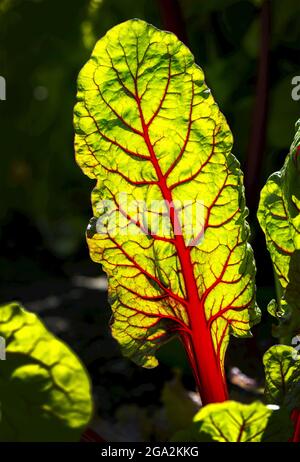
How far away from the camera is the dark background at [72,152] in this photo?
1271 millimetres

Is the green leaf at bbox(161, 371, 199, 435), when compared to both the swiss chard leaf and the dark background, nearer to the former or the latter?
the dark background

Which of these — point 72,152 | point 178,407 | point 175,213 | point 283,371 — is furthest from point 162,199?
point 72,152

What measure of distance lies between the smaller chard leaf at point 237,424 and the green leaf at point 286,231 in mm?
112

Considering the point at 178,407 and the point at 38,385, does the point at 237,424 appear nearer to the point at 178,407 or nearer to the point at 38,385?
the point at 38,385

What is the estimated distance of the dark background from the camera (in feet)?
4.17

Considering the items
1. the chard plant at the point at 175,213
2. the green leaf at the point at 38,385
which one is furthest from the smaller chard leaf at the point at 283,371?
the green leaf at the point at 38,385

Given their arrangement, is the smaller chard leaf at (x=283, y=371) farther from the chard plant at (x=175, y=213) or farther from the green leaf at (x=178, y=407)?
the green leaf at (x=178, y=407)

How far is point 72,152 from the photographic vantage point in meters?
A: 1.97

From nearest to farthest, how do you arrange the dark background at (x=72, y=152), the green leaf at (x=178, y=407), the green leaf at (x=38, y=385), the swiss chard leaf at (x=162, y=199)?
the green leaf at (x=38, y=385) → the swiss chard leaf at (x=162, y=199) → the green leaf at (x=178, y=407) → the dark background at (x=72, y=152)

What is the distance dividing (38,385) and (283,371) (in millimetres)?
239

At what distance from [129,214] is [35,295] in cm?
138

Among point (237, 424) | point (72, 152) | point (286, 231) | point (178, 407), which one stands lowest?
point (178, 407)
